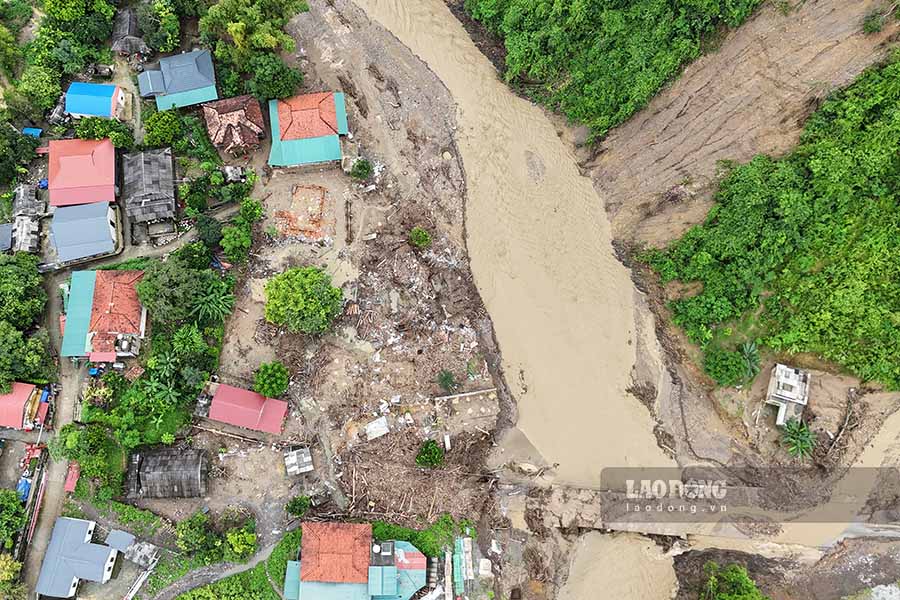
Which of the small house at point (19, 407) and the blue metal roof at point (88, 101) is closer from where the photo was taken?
the small house at point (19, 407)

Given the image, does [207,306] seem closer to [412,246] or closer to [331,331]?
[331,331]

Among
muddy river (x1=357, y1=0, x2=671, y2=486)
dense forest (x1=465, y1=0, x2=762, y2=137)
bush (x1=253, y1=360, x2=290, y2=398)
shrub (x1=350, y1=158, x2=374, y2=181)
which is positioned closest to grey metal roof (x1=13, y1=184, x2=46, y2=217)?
bush (x1=253, y1=360, x2=290, y2=398)

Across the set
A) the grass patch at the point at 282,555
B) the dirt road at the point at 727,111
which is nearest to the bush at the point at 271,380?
the grass patch at the point at 282,555

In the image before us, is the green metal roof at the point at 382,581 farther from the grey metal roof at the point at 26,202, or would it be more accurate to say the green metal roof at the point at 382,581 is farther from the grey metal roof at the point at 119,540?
the grey metal roof at the point at 26,202

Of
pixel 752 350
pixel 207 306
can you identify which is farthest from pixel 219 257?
pixel 752 350

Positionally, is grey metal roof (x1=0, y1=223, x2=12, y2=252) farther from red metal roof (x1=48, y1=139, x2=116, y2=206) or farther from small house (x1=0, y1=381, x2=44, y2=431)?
small house (x1=0, y1=381, x2=44, y2=431)

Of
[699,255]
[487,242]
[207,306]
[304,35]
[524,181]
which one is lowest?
[207,306]
